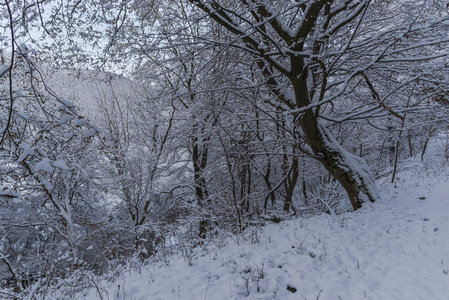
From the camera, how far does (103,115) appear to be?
44.7ft

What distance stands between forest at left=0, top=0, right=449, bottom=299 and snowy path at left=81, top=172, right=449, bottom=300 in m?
0.92

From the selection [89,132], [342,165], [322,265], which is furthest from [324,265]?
[89,132]

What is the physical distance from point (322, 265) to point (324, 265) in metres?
0.03

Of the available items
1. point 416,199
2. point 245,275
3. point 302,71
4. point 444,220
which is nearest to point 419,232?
point 444,220

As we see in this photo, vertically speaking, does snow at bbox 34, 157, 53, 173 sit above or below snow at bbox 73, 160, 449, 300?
above

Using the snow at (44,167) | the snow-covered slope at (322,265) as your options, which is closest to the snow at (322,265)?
the snow-covered slope at (322,265)

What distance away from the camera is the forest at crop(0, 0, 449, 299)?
3.86m

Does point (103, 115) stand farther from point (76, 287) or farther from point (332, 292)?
point (332, 292)

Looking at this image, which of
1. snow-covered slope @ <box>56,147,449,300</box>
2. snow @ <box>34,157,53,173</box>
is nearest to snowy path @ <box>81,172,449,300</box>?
snow-covered slope @ <box>56,147,449,300</box>

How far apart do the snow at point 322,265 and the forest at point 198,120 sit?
0.77 meters

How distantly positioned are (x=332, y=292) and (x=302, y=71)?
4.01m

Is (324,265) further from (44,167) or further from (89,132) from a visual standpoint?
(44,167)

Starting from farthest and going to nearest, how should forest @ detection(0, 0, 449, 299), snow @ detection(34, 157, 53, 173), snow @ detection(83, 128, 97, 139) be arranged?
forest @ detection(0, 0, 449, 299)
snow @ detection(83, 128, 97, 139)
snow @ detection(34, 157, 53, 173)

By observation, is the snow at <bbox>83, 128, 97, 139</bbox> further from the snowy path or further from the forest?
the snowy path
